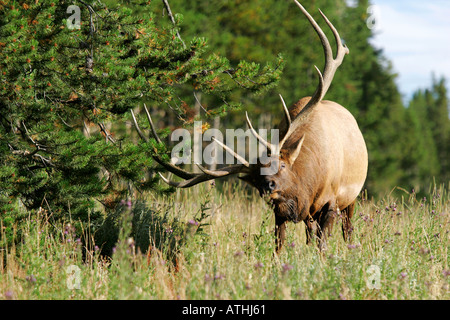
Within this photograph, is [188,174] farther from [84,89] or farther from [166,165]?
[84,89]

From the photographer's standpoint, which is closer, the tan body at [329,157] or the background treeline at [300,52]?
the tan body at [329,157]

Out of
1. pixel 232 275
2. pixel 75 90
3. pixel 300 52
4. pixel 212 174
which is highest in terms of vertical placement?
pixel 300 52

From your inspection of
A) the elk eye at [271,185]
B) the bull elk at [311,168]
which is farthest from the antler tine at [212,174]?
the elk eye at [271,185]

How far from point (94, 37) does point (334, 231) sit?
10.6 ft

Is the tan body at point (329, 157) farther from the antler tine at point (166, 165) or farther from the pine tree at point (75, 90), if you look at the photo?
the antler tine at point (166, 165)

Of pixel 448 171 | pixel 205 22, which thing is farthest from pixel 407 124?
pixel 205 22

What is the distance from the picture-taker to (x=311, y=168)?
565 centimetres

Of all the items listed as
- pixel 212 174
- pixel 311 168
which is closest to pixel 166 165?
pixel 212 174

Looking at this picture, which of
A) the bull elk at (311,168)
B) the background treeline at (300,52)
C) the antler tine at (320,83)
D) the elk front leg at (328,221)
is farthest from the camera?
the background treeline at (300,52)

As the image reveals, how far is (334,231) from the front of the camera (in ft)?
20.0

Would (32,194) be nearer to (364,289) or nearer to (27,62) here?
(27,62)

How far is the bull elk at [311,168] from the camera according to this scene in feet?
17.7

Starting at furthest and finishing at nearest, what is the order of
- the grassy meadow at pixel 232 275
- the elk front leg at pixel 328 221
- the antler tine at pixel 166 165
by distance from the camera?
1. the elk front leg at pixel 328 221
2. the antler tine at pixel 166 165
3. the grassy meadow at pixel 232 275
